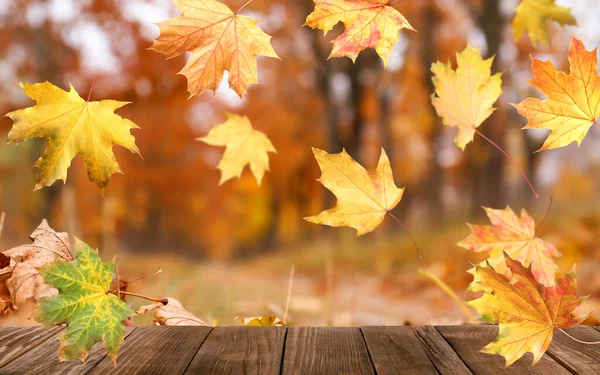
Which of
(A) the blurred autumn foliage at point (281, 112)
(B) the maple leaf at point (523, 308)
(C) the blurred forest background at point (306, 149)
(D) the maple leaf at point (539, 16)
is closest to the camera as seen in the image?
(B) the maple leaf at point (523, 308)

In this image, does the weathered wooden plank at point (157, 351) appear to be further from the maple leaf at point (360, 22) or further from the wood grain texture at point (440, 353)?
the maple leaf at point (360, 22)

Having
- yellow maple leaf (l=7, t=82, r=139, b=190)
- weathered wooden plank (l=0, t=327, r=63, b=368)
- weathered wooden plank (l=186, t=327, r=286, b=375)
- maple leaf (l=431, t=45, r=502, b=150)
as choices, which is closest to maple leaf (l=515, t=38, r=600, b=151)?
maple leaf (l=431, t=45, r=502, b=150)

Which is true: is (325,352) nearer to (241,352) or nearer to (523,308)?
(241,352)

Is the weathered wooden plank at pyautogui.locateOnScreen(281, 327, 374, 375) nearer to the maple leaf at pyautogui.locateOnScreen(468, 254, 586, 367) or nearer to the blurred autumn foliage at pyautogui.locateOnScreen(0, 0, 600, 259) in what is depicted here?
the maple leaf at pyautogui.locateOnScreen(468, 254, 586, 367)

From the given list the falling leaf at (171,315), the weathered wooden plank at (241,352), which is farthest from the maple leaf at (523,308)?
the falling leaf at (171,315)

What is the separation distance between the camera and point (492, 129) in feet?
31.0

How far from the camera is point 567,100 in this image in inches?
46.0

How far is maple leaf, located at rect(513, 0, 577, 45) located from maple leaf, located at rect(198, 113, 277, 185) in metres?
0.82

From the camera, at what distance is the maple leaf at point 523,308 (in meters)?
1.06

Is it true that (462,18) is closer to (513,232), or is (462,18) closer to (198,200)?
(198,200)

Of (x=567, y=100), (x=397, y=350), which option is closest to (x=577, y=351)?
(x=397, y=350)

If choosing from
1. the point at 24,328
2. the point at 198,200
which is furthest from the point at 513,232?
the point at 198,200

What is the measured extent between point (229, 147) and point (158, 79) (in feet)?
33.0

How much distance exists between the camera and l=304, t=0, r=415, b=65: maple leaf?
1.16m
